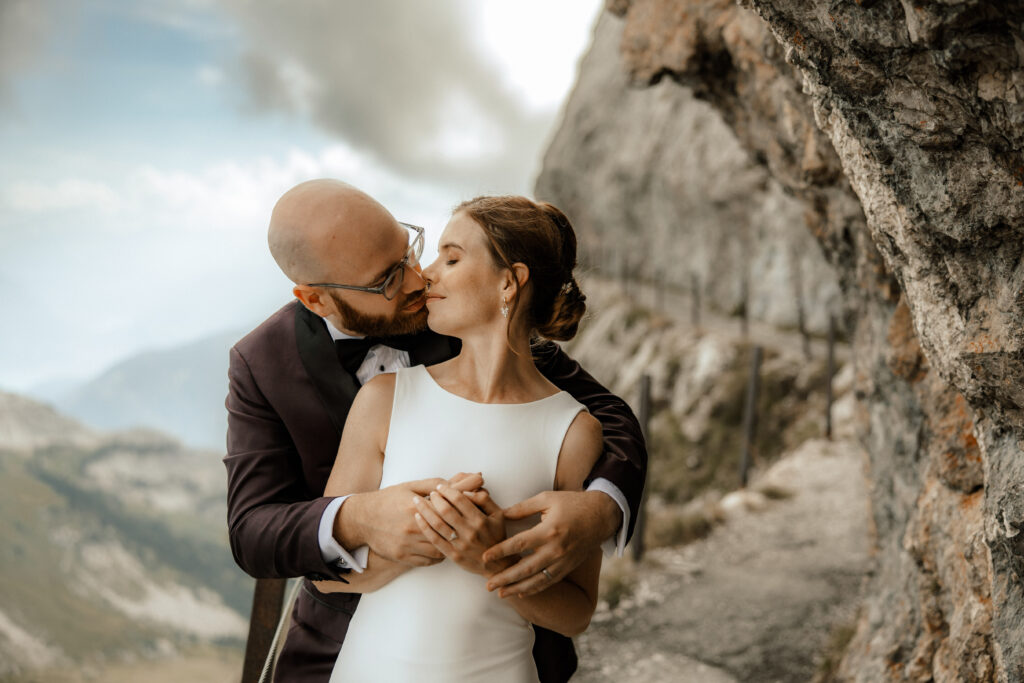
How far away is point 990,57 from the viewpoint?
1.56m

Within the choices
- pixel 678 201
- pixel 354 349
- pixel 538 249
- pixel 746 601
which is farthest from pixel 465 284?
pixel 678 201

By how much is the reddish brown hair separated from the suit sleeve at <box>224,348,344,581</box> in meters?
0.76

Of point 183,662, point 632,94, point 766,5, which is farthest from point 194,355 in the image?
point 766,5

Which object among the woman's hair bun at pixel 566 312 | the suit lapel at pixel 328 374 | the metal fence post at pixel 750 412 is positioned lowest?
the suit lapel at pixel 328 374

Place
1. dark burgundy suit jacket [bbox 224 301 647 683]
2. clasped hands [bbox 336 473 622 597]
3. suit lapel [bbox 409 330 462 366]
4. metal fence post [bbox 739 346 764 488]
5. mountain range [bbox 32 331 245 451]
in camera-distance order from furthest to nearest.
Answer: mountain range [bbox 32 331 245 451]
metal fence post [bbox 739 346 764 488]
suit lapel [bbox 409 330 462 366]
dark burgundy suit jacket [bbox 224 301 647 683]
clasped hands [bbox 336 473 622 597]

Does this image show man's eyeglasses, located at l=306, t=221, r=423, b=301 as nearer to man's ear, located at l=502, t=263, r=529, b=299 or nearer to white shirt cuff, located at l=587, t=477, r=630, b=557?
man's ear, located at l=502, t=263, r=529, b=299

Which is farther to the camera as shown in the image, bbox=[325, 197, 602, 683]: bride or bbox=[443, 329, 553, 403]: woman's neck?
bbox=[443, 329, 553, 403]: woman's neck

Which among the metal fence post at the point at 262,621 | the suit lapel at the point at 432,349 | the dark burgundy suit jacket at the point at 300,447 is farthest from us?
the metal fence post at the point at 262,621

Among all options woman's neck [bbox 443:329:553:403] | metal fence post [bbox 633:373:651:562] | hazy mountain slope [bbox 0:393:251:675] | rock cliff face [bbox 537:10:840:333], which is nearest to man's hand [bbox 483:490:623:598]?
woman's neck [bbox 443:329:553:403]

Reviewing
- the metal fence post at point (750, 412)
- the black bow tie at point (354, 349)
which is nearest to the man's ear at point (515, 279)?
the black bow tie at point (354, 349)

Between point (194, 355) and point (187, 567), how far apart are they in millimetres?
26725

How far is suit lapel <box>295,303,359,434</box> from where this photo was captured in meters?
2.26

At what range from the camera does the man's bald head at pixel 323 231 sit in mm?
2158

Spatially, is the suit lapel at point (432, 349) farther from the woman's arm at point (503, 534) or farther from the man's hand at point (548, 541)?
the man's hand at point (548, 541)
